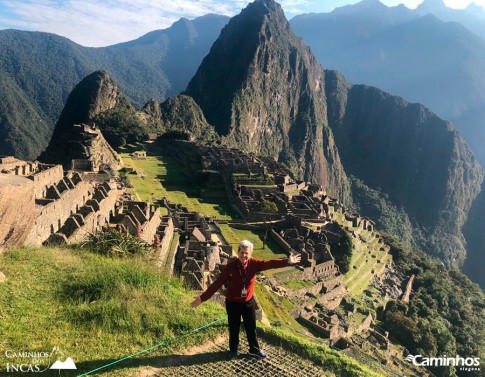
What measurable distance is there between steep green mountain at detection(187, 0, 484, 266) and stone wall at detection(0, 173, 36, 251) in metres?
107

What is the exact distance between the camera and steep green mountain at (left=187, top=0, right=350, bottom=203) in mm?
131875

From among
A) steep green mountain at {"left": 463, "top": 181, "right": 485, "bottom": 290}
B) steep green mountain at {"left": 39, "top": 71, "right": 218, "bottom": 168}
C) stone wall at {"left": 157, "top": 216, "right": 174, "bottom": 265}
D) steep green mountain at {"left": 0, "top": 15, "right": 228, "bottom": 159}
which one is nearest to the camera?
stone wall at {"left": 157, "top": 216, "right": 174, "bottom": 265}

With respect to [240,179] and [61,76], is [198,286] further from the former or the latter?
[61,76]

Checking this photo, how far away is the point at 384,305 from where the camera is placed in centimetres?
3375

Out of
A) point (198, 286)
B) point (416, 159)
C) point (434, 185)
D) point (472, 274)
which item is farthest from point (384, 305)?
point (416, 159)

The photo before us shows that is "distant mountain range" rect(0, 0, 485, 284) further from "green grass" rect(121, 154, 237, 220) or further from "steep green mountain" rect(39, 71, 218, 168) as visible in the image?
"green grass" rect(121, 154, 237, 220)

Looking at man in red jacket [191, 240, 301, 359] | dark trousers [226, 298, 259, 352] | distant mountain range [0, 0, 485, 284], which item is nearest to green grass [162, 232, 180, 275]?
dark trousers [226, 298, 259, 352]

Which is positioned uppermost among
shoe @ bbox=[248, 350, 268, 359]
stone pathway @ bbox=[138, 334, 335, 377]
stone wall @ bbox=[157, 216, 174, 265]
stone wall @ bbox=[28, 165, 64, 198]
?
stone wall @ bbox=[28, 165, 64, 198]

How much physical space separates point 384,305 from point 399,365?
1062 cm

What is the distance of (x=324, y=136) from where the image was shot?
16488cm

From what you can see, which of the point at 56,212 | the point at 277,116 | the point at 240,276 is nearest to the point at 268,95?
the point at 277,116

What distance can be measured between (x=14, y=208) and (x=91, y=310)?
96.6 inches

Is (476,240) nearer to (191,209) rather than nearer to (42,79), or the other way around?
(191,209)

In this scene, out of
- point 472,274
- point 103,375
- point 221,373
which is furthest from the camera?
point 472,274
